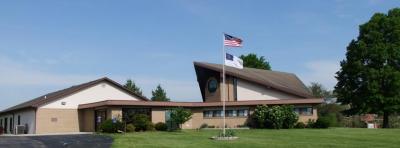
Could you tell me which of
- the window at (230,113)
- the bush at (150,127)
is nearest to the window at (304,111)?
the window at (230,113)

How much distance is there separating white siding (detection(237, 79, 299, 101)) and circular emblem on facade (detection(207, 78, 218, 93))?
2.62 meters

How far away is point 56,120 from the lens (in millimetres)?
46938

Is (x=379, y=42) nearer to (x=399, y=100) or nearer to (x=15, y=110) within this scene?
(x=399, y=100)

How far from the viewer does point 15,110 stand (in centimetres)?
5416

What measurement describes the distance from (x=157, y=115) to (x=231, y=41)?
15.7 m

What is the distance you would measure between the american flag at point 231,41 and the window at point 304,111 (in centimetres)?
1440

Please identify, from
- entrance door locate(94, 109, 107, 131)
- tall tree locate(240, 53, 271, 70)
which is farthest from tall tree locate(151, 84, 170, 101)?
entrance door locate(94, 109, 107, 131)

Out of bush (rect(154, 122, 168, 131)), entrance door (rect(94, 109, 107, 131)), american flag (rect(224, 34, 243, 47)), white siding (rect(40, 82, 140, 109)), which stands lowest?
bush (rect(154, 122, 168, 131))

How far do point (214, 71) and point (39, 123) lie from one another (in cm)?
1651

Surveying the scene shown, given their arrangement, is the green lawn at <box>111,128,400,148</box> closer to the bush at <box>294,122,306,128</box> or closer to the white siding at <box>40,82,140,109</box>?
the bush at <box>294,122,306,128</box>


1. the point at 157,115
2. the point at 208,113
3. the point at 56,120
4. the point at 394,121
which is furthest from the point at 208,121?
the point at 394,121

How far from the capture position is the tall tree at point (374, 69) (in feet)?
149

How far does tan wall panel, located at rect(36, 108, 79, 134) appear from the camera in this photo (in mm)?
46031

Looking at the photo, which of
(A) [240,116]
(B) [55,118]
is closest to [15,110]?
(B) [55,118]
